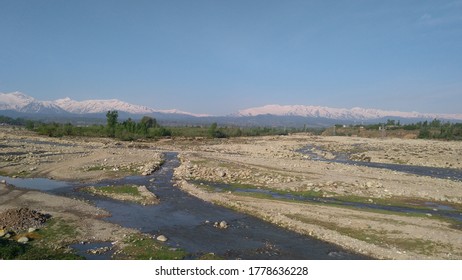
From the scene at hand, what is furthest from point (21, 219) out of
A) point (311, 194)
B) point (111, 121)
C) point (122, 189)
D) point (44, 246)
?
point (111, 121)

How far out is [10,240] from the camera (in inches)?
575

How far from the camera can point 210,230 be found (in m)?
17.1

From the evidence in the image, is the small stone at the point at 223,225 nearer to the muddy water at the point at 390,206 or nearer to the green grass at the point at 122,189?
the muddy water at the point at 390,206

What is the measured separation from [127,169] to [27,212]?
17.7 meters

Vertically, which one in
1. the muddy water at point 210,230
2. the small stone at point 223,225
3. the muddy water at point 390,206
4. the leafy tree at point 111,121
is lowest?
the muddy water at point 210,230

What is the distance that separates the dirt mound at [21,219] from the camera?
16423 mm

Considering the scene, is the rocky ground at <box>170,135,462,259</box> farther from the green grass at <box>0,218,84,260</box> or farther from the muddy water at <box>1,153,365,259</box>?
the green grass at <box>0,218,84,260</box>

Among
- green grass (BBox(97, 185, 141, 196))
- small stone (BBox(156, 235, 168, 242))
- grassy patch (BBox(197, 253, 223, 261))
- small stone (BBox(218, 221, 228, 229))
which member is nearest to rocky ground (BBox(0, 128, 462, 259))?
small stone (BBox(156, 235, 168, 242))

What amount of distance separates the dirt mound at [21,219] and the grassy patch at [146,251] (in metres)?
5.21

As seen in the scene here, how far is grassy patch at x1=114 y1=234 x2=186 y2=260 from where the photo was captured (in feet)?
44.1

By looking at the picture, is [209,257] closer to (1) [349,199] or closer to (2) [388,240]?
(2) [388,240]

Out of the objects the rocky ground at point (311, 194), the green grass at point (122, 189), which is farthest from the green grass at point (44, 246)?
the green grass at point (122, 189)

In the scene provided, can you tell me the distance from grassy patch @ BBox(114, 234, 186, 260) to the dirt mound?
521 centimetres
